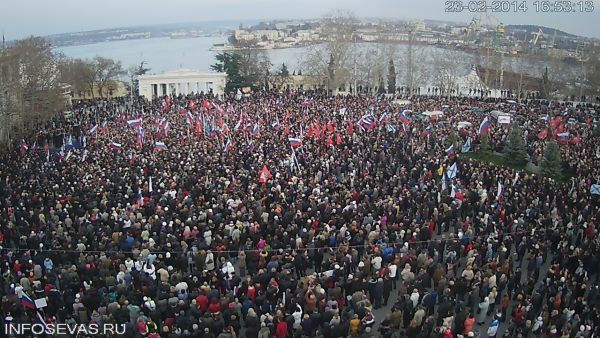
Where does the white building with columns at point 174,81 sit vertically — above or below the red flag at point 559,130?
above

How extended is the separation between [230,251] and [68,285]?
12.6ft

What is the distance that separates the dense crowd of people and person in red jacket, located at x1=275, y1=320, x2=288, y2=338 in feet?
0.08

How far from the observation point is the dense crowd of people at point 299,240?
10430 mm

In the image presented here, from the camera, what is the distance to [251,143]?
23062mm

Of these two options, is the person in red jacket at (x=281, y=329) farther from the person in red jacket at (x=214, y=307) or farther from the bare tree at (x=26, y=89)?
the bare tree at (x=26, y=89)

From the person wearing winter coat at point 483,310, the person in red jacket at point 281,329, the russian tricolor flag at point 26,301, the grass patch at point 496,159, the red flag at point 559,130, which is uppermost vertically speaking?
the red flag at point 559,130

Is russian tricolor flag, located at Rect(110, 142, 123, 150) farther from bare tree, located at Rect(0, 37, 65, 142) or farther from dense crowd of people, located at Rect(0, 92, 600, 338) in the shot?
bare tree, located at Rect(0, 37, 65, 142)

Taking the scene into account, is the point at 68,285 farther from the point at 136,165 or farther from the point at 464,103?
the point at 464,103

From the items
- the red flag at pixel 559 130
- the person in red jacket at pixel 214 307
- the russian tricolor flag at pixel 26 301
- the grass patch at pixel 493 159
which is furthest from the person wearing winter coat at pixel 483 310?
the red flag at pixel 559 130

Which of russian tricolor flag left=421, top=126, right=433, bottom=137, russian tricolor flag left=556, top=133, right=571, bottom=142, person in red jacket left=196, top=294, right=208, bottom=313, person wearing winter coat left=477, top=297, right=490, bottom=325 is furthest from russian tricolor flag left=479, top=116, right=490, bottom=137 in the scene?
person in red jacket left=196, top=294, right=208, bottom=313

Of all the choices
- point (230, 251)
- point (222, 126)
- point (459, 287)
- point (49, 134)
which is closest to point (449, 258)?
point (459, 287)

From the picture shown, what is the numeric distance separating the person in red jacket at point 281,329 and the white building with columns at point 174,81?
42.0 metres

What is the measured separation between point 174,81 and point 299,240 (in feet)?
135

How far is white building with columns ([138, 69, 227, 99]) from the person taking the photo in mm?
50156
